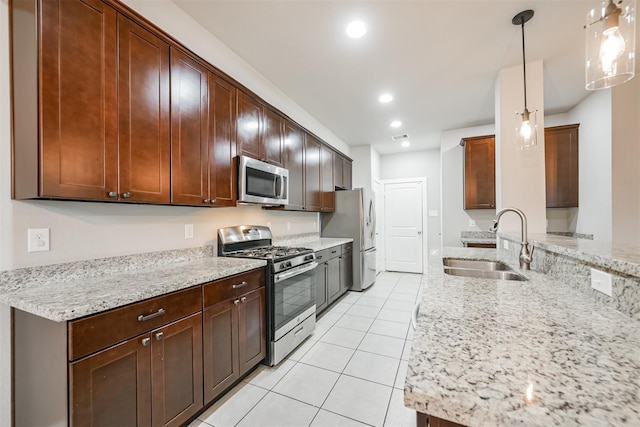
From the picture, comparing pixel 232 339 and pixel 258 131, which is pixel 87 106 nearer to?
pixel 258 131

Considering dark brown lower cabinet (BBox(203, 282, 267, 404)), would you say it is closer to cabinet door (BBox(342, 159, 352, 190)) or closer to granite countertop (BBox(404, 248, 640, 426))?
granite countertop (BBox(404, 248, 640, 426))

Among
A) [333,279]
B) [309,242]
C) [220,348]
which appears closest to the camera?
[220,348]

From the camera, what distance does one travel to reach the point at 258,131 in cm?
263

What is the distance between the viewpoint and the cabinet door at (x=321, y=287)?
10.4 feet

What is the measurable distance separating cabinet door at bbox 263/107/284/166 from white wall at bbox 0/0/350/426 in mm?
320

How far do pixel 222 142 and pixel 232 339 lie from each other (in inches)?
60.2

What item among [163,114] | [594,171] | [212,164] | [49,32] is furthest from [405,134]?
[49,32]

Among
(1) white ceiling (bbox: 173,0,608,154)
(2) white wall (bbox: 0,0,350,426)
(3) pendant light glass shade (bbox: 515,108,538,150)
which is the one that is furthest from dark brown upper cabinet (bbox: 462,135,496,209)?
(2) white wall (bbox: 0,0,350,426)

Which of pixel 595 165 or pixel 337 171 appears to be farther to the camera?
pixel 337 171

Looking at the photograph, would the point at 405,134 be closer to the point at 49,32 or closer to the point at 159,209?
the point at 159,209

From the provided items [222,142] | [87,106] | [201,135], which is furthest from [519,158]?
[87,106]

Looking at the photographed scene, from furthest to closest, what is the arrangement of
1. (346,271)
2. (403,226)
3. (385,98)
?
1. (403,226)
2. (346,271)
3. (385,98)

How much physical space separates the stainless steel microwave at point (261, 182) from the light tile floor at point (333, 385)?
1476 mm

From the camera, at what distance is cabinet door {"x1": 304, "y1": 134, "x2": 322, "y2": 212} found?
358cm
